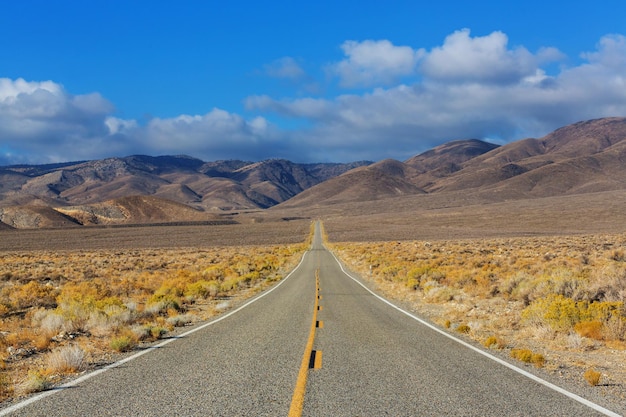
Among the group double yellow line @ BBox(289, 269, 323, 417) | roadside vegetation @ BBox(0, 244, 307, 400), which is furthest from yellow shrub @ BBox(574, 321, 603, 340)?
roadside vegetation @ BBox(0, 244, 307, 400)

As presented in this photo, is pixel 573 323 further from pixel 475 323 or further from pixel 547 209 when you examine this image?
pixel 547 209

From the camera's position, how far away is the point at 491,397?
6.49m

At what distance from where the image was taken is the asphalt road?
6008 mm

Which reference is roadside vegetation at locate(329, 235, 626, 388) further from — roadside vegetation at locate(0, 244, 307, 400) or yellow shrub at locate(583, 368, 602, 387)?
roadside vegetation at locate(0, 244, 307, 400)

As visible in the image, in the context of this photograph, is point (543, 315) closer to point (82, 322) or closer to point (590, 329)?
point (590, 329)

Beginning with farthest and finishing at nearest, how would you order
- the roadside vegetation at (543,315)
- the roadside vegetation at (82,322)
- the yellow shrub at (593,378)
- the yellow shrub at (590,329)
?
the yellow shrub at (590,329)
the roadside vegetation at (543,315)
the roadside vegetation at (82,322)
the yellow shrub at (593,378)

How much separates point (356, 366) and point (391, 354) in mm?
1179

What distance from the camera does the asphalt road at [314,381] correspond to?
601cm

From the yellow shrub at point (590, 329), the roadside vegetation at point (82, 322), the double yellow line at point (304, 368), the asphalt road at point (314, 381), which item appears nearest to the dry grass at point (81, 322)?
the roadside vegetation at point (82, 322)

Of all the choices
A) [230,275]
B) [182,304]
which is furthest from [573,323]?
[230,275]

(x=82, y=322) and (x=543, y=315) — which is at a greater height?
(x=543, y=315)

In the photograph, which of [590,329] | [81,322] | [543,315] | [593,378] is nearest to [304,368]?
[593,378]

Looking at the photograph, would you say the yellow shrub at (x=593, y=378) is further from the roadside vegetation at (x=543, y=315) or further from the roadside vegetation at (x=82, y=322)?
the roadside vegetation at (x=82, y=322)

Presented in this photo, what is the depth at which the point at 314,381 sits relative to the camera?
282 inches
